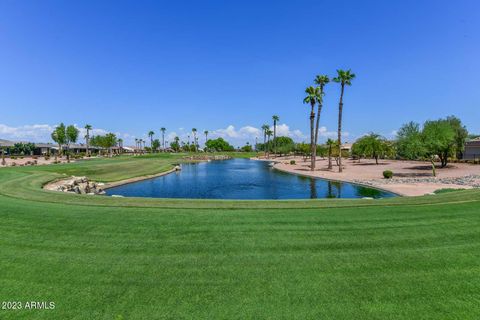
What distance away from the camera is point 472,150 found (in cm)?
6781


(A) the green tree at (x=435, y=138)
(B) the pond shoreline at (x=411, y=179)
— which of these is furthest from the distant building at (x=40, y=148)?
(A) the green tree at (x=435, y=138)

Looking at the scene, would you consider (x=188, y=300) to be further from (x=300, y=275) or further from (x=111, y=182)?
(x=111, y=182)

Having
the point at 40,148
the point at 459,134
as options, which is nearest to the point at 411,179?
the point at 459,134

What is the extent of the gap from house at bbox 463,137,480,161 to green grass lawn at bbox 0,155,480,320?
70.7 metres

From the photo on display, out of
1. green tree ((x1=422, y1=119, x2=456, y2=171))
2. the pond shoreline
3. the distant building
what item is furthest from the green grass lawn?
the distant building

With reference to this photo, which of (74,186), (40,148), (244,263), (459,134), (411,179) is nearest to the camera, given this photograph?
(244,263)

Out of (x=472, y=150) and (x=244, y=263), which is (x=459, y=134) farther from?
(x=244, y=263)

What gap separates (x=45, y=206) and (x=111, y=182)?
2502 centimetres

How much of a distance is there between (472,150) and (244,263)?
81.3 m

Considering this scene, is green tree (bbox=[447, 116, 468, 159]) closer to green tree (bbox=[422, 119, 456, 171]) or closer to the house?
the house

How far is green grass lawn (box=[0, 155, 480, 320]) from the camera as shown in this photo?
5457 mm

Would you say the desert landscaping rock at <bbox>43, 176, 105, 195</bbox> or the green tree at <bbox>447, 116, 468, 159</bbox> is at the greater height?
the green tree at <bbox>447, 116, 468, 159</bbox>

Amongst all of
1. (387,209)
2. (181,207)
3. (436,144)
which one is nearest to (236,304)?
(181,207)

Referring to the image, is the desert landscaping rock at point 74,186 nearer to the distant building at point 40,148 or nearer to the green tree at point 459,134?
the green tree at point 459,134
